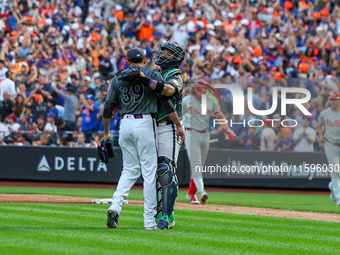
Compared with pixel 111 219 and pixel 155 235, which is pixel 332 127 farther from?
pixel 155 235

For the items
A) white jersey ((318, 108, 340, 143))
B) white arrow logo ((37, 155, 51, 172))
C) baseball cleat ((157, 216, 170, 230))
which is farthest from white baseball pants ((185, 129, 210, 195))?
white arrow logo ((37, 155, 51, 172))

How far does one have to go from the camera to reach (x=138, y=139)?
709 cm

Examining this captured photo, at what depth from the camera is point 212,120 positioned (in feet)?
54.3

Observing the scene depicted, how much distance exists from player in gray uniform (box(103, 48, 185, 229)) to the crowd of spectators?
807 cm

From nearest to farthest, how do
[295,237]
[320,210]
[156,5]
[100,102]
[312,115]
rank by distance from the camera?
[295,237]
[320,210]
[312,115]
[100,102]
[156,5]

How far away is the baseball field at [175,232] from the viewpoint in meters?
5.59

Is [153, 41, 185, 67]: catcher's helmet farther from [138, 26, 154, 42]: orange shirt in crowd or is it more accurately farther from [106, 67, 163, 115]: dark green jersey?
[138, 26, 154, 42]: orange shirt in crowd

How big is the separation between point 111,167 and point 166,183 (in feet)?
33.1

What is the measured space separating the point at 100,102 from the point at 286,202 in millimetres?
6149

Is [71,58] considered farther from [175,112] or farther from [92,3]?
[175,112]

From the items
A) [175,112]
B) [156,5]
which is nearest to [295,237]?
[175,112]

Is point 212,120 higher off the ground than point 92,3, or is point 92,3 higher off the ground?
point 92,3

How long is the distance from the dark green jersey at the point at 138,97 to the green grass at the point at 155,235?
134cm

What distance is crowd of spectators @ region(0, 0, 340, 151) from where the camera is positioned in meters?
16.6
